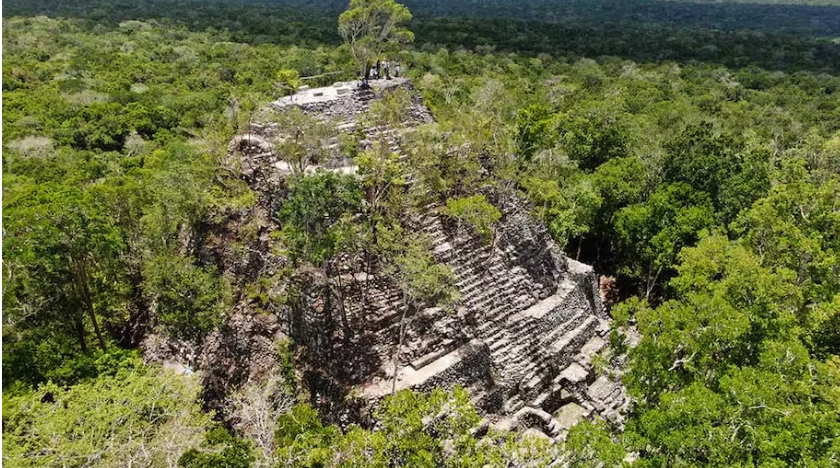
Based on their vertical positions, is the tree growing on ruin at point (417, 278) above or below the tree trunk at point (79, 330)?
above

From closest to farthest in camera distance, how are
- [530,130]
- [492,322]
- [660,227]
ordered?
[492,322] → [530,130] → [660,227]

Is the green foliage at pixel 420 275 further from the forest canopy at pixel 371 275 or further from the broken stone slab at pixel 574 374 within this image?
the broken stone slab at pixel 574 374

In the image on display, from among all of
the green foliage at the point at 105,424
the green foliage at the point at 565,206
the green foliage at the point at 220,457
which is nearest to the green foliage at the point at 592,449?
the green foliage at the point at 220,457

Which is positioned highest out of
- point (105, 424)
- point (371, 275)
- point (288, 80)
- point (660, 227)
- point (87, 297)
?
point (288, 80)

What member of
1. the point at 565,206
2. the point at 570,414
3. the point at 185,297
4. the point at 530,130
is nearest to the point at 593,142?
the point at 565,206

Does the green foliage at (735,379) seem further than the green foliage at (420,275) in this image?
No

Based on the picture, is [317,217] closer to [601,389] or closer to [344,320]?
[344,320]

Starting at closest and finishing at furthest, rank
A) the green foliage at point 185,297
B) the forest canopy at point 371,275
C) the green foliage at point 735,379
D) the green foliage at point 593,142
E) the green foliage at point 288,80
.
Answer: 1. the green foliage at point 735,379
2. the forest canopy at point 371,275
3. the green foliage at point 185,297
4. the green foliage at point 288,80
5. the green foliage at point 593,142
